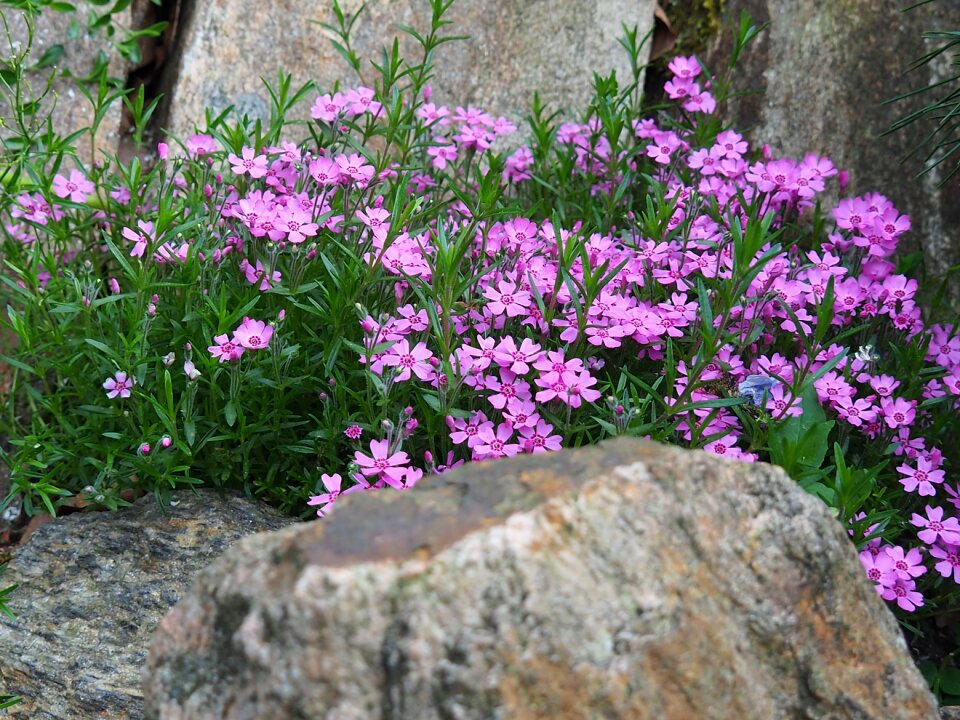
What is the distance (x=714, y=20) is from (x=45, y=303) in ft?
10.8

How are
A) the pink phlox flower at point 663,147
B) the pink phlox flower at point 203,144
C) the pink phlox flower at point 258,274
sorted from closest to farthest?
the pink phlox flower at point 258,274 < the pink phlox flower at point 203,144 < the pink phlox flower at point 663,147

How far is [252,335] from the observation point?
2797 millimetres

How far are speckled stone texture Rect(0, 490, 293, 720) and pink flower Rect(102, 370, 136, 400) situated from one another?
1.25ft

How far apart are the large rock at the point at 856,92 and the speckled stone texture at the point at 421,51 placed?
68cm

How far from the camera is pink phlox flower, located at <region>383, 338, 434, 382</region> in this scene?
2662 millimetres

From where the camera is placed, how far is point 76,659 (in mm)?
2660

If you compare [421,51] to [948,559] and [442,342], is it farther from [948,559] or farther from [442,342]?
[948,559]

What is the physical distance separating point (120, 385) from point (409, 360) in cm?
91

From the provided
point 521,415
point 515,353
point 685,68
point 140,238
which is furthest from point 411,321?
point 685,68

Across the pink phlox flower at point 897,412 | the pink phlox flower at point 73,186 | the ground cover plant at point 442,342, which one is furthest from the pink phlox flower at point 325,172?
the pink phlox flower at point 897,412

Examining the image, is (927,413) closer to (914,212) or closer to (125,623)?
(914,212)

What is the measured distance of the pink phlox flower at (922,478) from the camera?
9.37 ft

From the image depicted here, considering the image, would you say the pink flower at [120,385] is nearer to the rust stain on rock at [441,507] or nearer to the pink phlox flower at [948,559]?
the rust stain on rock at [441,507]

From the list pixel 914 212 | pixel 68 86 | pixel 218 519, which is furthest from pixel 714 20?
pixel 218 519
